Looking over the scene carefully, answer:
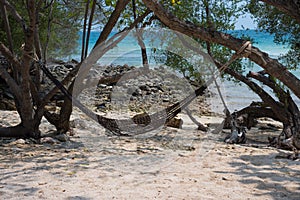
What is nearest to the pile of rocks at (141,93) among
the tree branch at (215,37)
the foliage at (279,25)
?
the foliage at (279,25)

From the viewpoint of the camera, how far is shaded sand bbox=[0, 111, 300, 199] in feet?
7.45

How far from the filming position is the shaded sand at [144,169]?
227 centimetres

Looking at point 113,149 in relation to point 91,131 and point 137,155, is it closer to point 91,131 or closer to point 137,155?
point 137,155

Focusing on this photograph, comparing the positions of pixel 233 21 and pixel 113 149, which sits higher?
pixel 233 21

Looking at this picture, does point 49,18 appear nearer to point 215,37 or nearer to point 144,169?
point 144,169

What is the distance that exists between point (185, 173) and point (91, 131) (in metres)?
1.78

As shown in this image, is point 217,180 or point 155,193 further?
point 217,180

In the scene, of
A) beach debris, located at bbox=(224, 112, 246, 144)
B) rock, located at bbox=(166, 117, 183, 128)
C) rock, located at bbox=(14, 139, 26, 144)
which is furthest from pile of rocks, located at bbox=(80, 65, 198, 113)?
rock, located at bbox=(14, 139, 26, 144)

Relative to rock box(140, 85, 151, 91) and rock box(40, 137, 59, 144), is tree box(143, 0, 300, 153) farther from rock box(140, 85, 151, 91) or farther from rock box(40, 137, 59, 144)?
rock box(140, 85, 151, 91)

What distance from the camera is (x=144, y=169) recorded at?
281 cm

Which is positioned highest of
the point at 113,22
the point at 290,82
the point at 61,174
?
the point at 113,22

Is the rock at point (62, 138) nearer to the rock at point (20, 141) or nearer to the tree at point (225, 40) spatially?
the rock at point (20, 141)

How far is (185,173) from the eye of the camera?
272cm

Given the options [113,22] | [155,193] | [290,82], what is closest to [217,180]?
[155,193]
